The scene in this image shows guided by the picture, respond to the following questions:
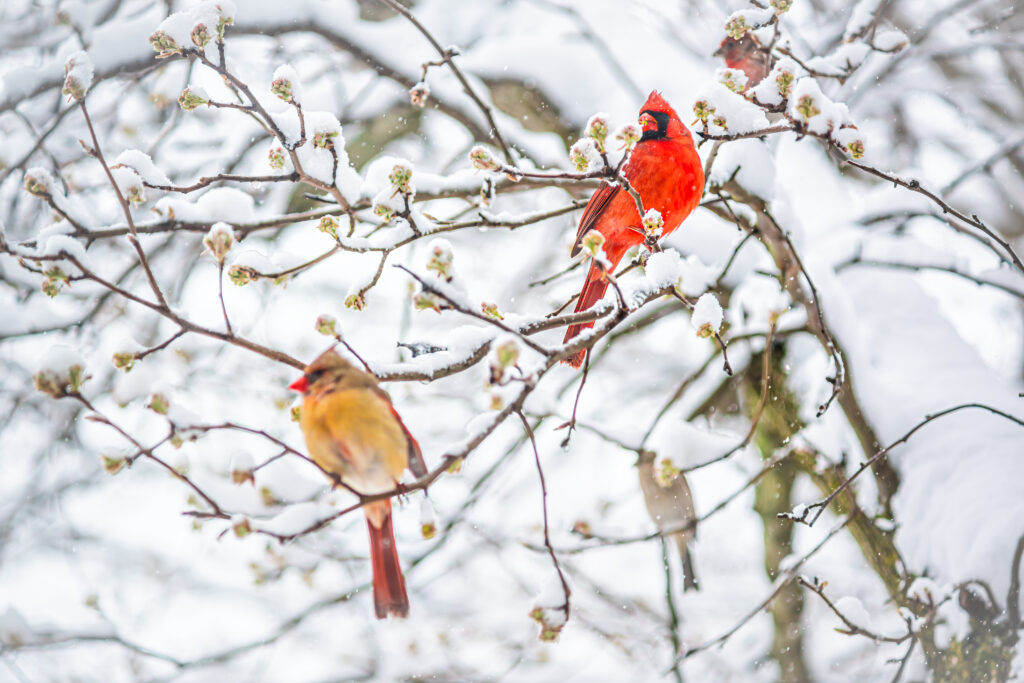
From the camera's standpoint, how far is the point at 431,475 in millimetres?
1065

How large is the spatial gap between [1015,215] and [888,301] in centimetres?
264

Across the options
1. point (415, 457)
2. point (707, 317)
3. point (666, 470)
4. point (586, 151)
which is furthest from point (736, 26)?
point (415, 457)

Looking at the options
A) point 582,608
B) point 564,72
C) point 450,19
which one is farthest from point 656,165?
point 582,608

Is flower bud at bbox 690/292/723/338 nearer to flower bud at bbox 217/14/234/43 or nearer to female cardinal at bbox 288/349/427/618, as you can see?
female cardinal at bbox 288/349/427/618

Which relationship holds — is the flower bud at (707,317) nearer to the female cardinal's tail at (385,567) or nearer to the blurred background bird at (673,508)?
the female cardinal's tail at (385,567)

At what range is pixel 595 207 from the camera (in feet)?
6.02

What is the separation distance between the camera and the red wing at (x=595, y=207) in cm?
176

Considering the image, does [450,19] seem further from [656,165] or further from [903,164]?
[903,164]

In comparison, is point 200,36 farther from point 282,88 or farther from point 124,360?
point 124,360

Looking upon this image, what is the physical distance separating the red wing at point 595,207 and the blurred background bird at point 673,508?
0.93 meters

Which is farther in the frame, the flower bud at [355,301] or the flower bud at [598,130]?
the flower bud at [355,301]

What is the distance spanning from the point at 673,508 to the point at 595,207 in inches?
46.4

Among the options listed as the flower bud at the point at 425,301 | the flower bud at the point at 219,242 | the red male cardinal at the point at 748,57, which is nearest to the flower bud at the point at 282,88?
the flower bud at the point at 219,242

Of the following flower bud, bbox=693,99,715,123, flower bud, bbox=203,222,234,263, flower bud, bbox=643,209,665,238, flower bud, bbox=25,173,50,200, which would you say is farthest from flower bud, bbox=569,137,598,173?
flower bud, bbox=25,173,50,200
